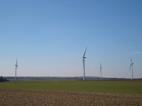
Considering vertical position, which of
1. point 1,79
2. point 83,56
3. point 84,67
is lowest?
point 1,79

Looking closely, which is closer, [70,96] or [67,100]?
[67,100]

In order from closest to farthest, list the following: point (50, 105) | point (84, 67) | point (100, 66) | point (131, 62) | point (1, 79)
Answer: point (50, 105)
point (84, 67)
point (1, 79)
point (131, 62)
point (100, 66)

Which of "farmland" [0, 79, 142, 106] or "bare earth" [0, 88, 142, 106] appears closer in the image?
"bare earth" [0, 88, 142, 106]

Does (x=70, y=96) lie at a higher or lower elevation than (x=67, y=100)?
lower

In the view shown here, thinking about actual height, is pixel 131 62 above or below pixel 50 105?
above

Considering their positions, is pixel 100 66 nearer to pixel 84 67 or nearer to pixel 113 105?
pixel 84 67

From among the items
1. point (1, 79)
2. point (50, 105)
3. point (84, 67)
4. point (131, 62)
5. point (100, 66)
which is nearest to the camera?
point (50, 105)

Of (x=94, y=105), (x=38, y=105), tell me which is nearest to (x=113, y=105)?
(x=94, y=105)

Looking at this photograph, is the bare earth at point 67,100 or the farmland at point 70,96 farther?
the farmland at point 70,96

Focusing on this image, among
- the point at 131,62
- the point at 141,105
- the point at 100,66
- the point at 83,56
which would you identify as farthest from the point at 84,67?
the point at 141,105

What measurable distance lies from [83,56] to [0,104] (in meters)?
79.2

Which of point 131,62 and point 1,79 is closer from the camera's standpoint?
point 1,79

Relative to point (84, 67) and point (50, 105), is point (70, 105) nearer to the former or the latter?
point (50, 105)

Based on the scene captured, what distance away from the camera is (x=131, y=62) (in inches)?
4434
